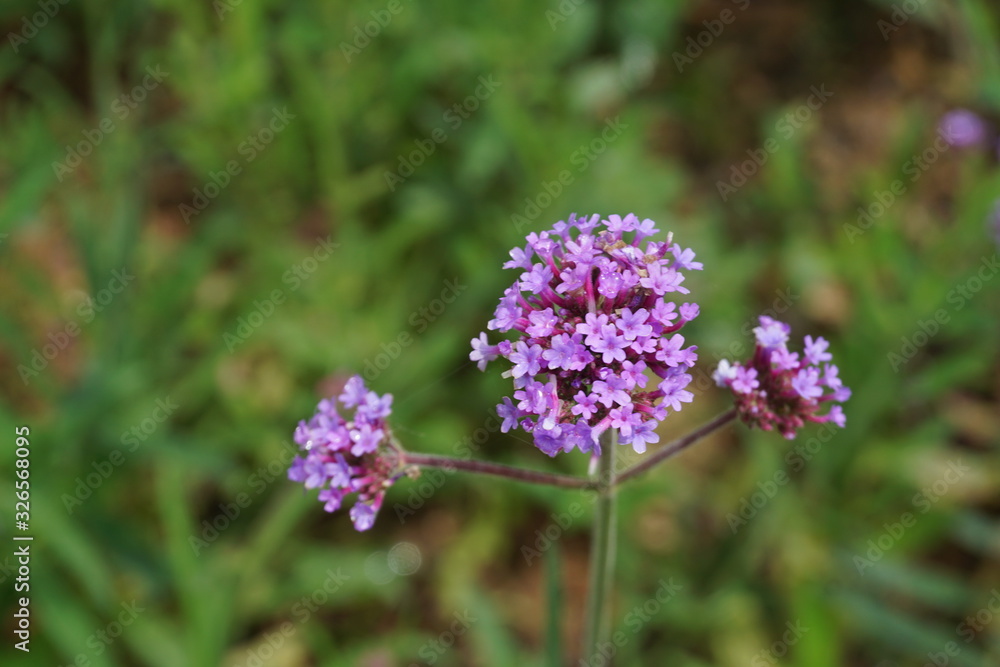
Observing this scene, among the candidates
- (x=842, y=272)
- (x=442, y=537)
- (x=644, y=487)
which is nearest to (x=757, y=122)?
(x=842, y=272)

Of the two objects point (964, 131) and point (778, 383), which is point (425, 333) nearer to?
point (778, 383)

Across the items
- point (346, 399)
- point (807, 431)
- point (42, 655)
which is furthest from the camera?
point (807, 431)

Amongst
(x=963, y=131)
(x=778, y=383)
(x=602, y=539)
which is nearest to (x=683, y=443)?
(x=778, y=383)

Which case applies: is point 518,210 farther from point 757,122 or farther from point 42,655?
point 42,655

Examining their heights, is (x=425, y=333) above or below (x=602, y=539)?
above

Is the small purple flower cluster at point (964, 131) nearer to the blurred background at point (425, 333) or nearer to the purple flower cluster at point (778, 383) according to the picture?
the blurred background at point (425, 333)

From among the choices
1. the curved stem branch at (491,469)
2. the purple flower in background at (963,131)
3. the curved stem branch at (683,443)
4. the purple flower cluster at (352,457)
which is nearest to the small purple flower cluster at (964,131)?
the purple flower in background at (963,131)

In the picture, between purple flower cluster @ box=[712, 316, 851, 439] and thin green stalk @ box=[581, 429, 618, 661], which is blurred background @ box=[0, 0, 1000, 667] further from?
purple flower cluster @ box=[712, 316, 851, 439]

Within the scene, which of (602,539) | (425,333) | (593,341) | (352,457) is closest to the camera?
(593,341)
